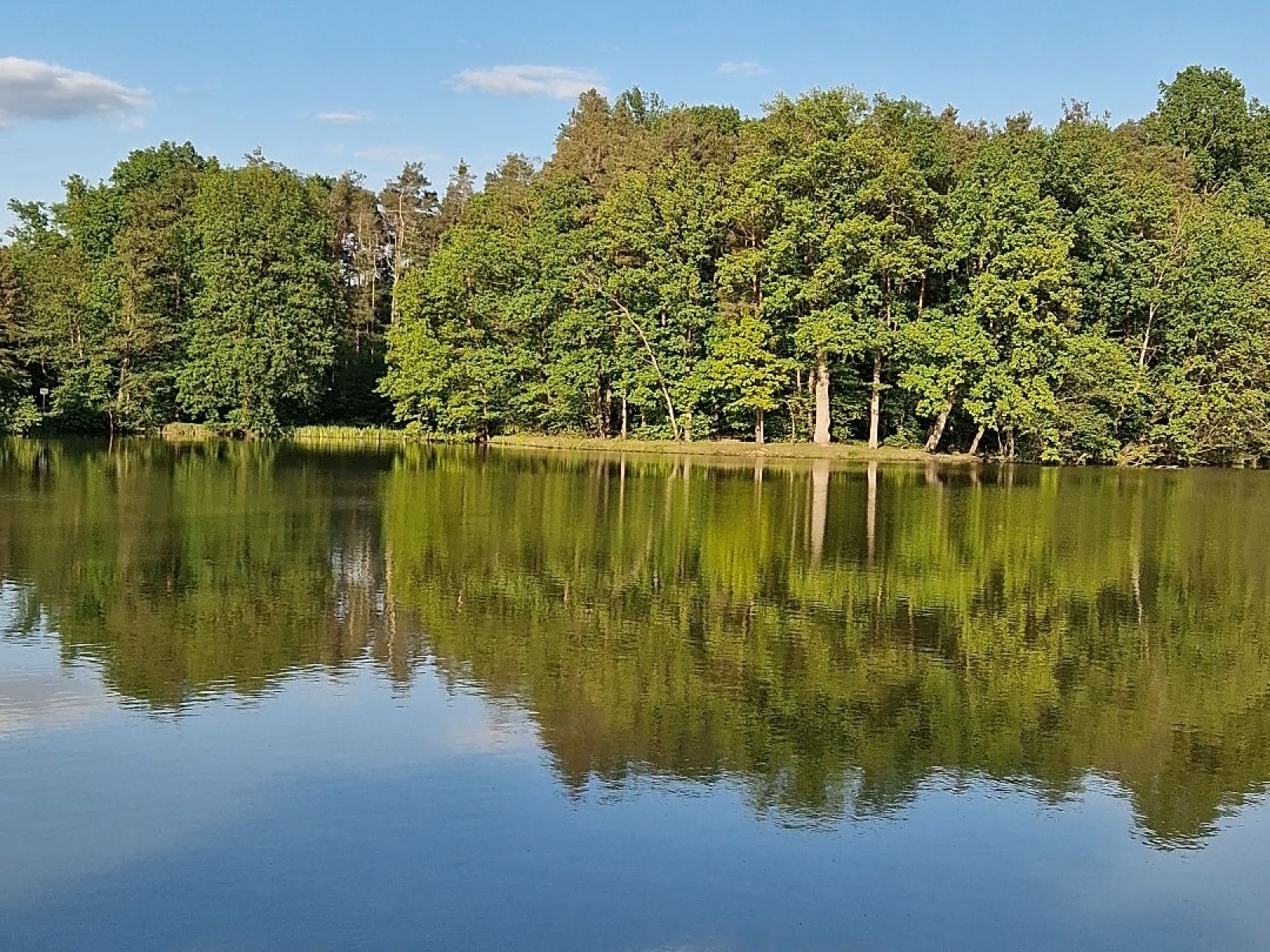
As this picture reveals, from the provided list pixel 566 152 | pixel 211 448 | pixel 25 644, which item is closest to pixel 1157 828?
pixel 25 644

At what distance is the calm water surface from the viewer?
644cm

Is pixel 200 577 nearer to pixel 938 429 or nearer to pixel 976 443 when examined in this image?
pixel 976 443

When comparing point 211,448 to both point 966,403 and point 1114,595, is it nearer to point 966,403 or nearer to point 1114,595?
point 966,403

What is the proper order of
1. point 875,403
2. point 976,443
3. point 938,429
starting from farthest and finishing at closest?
point 875,403 → point 938,429 → point 976,443

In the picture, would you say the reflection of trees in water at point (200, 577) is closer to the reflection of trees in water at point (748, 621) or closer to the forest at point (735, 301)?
the reflection of trees in water at point (748, 621)

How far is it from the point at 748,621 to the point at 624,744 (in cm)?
498

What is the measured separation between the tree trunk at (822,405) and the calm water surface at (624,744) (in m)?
29.2

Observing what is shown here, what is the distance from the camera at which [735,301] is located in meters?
53.2

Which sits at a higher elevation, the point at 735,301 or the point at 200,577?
the point at 735,301

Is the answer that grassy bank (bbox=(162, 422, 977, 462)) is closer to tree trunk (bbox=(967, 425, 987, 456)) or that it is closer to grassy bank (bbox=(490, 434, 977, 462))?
grassy bank (bbox=(490, 434, 977, 462))

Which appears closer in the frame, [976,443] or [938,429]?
[976,443]

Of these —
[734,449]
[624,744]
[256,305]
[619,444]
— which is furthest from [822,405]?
[624,744]

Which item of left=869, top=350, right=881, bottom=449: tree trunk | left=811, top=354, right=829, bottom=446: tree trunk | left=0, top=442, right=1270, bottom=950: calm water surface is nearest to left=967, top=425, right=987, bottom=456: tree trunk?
left=869, top=350, right=881, bottom=449: tree trunk

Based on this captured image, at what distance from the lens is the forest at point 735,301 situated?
155 feet
